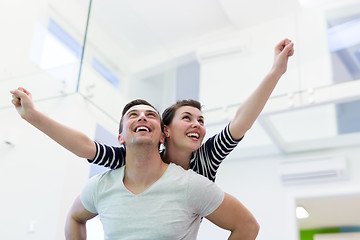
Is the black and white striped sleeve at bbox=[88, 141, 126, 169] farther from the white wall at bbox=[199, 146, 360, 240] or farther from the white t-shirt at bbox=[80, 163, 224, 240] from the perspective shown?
the white wall at bbox=[199, 146, 360, 240]

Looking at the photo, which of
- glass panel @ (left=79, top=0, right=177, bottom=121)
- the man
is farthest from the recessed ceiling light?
the man

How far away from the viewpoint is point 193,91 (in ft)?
12.4

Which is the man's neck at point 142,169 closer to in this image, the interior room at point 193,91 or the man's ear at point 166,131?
the man's ear at point 166,131

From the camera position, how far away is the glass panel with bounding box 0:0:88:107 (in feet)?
11.6

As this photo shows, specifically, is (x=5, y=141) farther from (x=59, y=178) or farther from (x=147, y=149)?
(x=147, y=149)

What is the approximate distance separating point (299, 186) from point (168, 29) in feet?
6.81

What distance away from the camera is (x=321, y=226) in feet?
19.6

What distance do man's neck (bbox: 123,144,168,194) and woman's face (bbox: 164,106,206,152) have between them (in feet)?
0.50

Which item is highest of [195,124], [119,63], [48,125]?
[119,63]

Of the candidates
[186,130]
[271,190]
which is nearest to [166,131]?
[186,130]

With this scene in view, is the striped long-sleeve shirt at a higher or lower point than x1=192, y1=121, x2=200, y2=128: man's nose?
lower

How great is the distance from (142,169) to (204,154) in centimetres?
29

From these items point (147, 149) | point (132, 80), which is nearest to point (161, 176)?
point (147, 149)

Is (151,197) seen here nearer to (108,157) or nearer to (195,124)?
(108,157)
